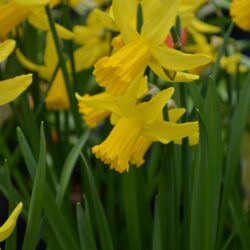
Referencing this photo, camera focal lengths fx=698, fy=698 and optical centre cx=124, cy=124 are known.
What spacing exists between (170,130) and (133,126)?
2.1 inches

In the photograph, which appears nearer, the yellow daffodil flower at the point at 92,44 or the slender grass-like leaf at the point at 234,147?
the slender grass-like leaf at the point at 234,147

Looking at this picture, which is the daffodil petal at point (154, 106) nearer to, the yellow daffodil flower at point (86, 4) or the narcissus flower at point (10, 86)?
the narcissus flower at point (10, 86)

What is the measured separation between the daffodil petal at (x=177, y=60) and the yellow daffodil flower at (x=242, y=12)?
8.7 inches

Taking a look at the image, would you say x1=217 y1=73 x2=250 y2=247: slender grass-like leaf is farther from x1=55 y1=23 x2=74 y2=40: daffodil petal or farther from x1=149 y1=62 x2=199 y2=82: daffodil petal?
x1=55 y1=23 x2=74 y2=40: daffodil petal

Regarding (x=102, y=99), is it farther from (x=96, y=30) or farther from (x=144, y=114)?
(x=96, y=30)

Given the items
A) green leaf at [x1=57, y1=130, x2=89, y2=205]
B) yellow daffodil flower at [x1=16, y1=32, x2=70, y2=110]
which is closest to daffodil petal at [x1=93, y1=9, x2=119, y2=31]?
yellow daffodil flower at [x1=16, y1=32, x2=70, y2=110]

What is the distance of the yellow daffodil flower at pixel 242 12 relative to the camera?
108 centimetres

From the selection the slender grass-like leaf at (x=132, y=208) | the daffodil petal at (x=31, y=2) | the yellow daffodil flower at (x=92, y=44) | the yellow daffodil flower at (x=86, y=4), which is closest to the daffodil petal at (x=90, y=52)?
the yellow daffodil flower at (x=92, y=44)

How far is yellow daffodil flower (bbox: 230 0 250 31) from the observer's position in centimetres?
108

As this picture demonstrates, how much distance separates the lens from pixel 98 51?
158 centimetres

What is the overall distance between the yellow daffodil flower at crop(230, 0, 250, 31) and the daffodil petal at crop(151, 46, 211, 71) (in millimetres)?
220

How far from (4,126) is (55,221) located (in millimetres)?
1142

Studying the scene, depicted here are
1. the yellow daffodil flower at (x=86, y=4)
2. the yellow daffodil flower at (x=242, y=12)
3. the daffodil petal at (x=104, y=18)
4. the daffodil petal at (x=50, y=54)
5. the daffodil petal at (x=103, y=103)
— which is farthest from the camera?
the yellow daffodil flower at (x=86, y=4)

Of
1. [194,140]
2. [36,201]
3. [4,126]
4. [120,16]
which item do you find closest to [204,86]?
[194,140]
